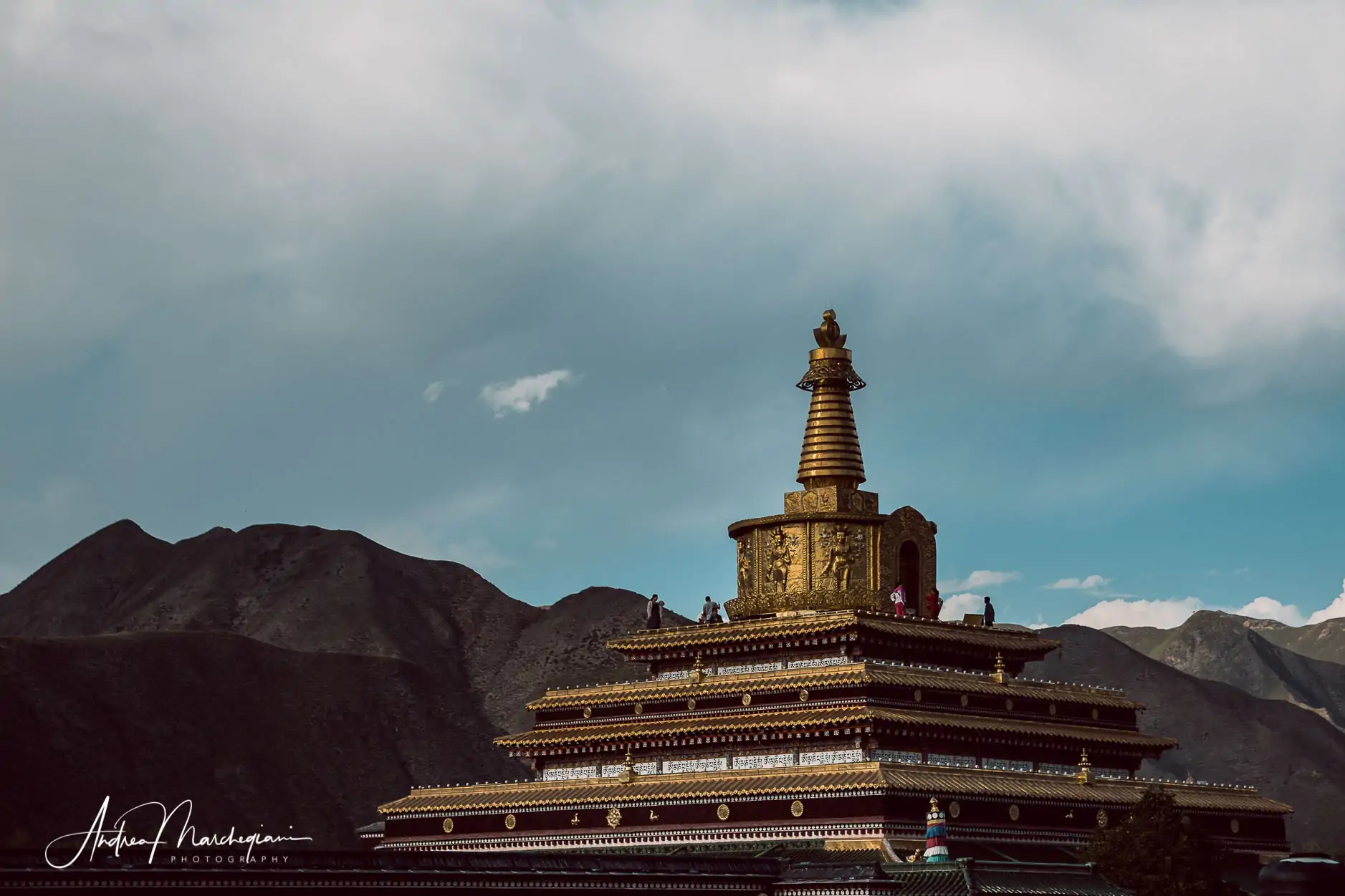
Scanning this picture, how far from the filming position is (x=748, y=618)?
237ft

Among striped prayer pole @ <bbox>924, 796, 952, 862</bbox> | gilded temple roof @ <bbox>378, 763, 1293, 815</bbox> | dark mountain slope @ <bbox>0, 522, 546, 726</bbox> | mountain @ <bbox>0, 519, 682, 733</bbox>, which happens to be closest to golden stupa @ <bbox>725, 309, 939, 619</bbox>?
gilded temple roof @ <bbox>378, 763, 1293, 815</bbox>

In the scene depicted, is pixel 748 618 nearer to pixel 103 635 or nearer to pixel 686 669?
pixel 686 669

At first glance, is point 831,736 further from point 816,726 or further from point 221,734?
point 221,734

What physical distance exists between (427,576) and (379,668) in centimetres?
3210

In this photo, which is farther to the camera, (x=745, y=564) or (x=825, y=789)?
(x=745, y=564)

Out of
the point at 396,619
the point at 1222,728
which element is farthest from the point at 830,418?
the point at 1222,728

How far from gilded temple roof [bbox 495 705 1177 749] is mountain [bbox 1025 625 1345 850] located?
105997 mm

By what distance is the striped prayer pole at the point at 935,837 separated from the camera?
5625 cm

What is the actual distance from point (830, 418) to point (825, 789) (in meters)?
16.7

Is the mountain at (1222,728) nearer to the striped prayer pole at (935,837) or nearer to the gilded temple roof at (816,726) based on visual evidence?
the gilded temple roof at (816,726)

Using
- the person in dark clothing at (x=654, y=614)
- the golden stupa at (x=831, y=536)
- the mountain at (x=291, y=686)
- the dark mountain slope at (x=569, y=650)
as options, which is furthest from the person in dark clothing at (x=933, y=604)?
the dark mountain slope at (x=569, y=650)

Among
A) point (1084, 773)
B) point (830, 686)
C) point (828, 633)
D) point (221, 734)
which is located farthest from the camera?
point (221, 734)

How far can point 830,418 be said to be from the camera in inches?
2886

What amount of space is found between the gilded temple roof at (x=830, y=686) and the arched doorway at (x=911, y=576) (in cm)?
442
